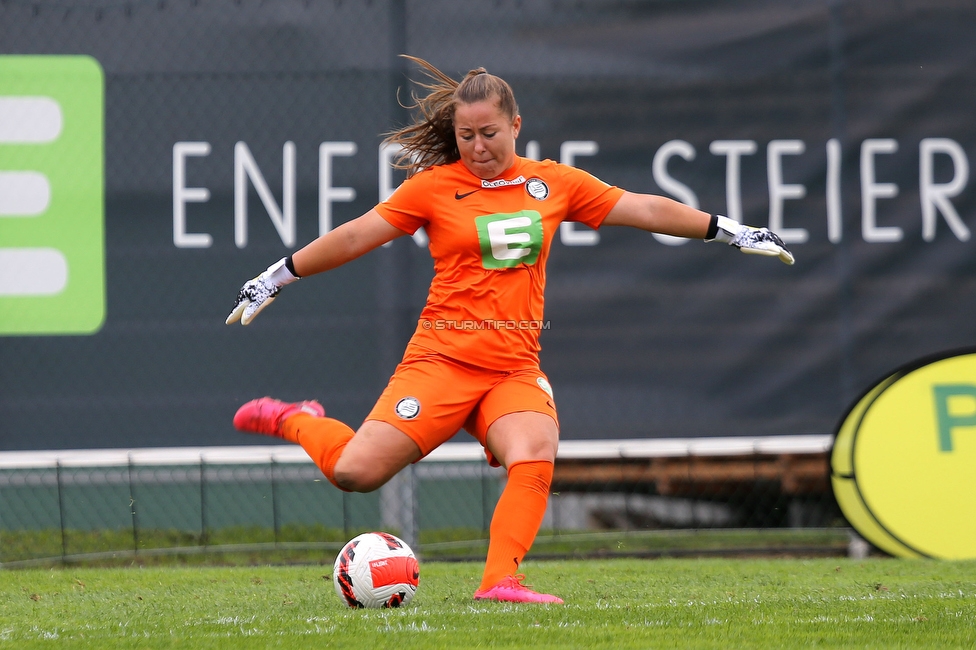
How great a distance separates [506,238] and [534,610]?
4.52 ft

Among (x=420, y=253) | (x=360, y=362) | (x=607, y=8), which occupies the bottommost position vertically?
(x=360, y=362)

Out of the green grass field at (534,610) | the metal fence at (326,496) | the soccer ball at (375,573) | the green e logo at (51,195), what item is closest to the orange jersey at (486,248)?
the soccer ball at (375,573)

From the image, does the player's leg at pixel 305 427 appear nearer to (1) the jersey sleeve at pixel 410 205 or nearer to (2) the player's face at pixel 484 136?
(1) the jersey sleeve at pixel 410 205

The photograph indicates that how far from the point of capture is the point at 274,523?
7652 millimetres

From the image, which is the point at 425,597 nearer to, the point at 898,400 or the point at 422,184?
the point at 422,184

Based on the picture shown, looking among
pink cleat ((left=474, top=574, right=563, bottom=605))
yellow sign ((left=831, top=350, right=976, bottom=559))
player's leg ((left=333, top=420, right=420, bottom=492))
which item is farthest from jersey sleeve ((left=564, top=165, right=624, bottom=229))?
yellow sign ((left=831, top=350, right=976, bottom=559))

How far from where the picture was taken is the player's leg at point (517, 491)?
432cm

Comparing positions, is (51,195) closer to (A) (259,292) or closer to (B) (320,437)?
(A) (259,292)

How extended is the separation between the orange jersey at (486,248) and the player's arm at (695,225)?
0.64 ft

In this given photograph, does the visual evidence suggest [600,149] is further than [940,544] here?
Yes

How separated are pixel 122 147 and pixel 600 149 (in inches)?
114

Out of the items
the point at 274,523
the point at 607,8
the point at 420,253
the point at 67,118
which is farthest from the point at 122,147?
the point at 607,8

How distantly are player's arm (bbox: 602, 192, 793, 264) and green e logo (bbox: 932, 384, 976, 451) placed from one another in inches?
107

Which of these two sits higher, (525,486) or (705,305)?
(705,305)
